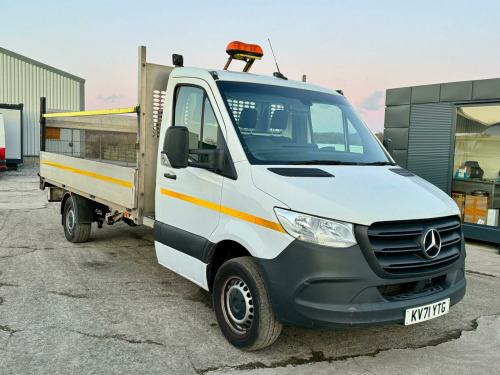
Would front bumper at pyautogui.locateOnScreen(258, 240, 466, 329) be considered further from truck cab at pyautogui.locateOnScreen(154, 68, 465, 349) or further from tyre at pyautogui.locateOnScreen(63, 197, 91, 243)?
tyre at pyautogui.locateOnScreen(63, 197, 91, 243)

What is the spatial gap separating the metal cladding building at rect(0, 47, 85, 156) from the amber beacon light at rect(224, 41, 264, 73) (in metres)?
23.2

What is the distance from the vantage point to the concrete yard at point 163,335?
352 centimetres

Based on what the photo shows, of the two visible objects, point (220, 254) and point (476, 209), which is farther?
point (476, 209)

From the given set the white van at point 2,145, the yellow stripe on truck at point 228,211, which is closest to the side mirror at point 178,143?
the yellow stripe on truck at point 228,211

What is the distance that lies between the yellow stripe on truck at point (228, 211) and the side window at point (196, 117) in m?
0.39

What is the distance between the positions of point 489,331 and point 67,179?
6.14 m

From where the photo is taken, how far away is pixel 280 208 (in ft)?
10.9

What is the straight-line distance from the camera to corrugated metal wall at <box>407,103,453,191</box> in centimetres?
955

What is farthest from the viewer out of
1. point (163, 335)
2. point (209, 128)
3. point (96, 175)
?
point (96, 175)

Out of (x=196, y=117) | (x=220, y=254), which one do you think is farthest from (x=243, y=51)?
(x=220, y=254)

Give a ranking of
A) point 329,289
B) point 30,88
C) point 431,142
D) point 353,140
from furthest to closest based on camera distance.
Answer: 1. point 30,88
2. point 431,142
3. point 353,140
4. point 329,289

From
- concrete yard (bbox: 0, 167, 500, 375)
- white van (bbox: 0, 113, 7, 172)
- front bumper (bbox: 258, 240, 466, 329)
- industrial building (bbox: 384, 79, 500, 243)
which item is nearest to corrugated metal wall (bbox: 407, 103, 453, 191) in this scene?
industrial building (bbox: 384, 79, 500, 243)

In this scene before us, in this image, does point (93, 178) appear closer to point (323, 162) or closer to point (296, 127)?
point (296, 127)

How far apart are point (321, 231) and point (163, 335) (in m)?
1.78
